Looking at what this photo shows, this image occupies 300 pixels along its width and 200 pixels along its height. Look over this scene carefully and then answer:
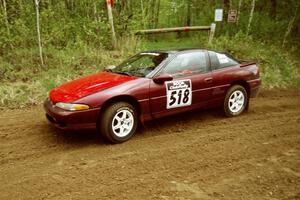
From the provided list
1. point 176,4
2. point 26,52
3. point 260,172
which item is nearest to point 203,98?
point 260,172

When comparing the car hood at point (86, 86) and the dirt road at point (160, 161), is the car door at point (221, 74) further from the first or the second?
the car hood at point (86, 86)

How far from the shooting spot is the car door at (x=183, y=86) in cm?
557

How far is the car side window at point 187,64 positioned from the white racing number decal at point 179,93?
0.67ft

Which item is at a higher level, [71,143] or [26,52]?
[26,52]

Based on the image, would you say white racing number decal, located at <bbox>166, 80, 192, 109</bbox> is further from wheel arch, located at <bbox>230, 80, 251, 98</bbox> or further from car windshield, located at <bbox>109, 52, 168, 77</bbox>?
wheel arch, located at <bbox>230, 80, 251, 98</bbox>

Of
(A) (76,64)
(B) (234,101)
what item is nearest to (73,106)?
(B) (234,101)

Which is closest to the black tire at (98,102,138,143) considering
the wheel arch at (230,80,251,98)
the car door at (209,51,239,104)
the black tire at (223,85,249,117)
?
the car door at (209,51,239,104)

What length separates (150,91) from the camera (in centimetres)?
544

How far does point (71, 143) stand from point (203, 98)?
106 inches

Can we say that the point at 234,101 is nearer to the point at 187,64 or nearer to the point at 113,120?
the point at 187,64

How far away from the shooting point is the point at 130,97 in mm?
5320

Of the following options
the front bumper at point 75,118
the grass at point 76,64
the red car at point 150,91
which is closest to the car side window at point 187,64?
the red car at point 150,91

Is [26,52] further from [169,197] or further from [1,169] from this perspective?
[169,197]

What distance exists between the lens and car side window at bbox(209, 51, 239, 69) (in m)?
6.45
